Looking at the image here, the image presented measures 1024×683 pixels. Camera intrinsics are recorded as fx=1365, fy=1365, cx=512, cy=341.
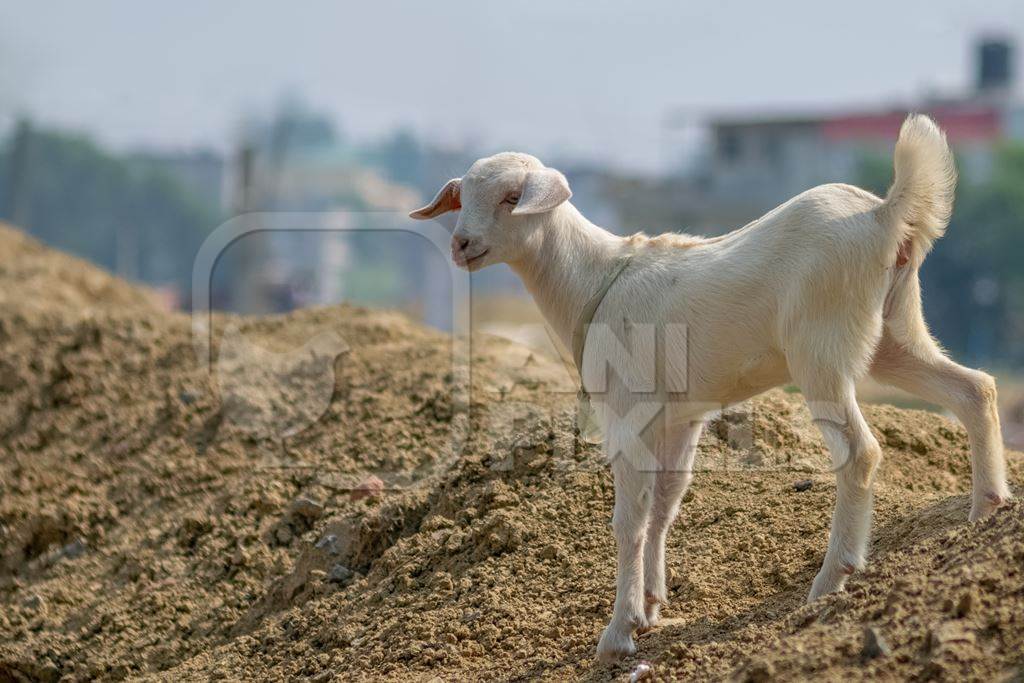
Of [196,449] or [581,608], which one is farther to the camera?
[196,449]

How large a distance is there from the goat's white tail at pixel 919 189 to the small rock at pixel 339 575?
12.4 feet

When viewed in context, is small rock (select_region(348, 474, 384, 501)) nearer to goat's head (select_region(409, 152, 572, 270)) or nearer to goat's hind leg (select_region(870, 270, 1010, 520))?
goat's head (select_region(409, 152, 572, 270))

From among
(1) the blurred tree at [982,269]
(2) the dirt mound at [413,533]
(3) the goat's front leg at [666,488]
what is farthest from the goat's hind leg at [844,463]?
(1) the blurred tree at [982,269]

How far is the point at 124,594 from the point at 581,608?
141 inches

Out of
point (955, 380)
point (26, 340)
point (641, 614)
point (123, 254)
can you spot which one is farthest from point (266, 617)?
point (123, 254)

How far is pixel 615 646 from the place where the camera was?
629 cm

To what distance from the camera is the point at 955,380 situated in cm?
639

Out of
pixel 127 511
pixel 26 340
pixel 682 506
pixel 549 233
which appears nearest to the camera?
pixel 549 233

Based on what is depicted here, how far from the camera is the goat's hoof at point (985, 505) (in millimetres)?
6387

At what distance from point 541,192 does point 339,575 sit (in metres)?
2.81

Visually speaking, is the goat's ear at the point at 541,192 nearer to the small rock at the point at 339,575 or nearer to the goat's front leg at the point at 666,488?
the goat's front leg at the point at 666,488

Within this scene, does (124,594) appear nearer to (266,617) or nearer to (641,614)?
(266,617)

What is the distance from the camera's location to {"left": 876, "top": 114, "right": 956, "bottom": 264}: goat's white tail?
6.05 m

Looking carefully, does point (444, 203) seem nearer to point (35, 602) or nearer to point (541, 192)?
point (541, 192)
